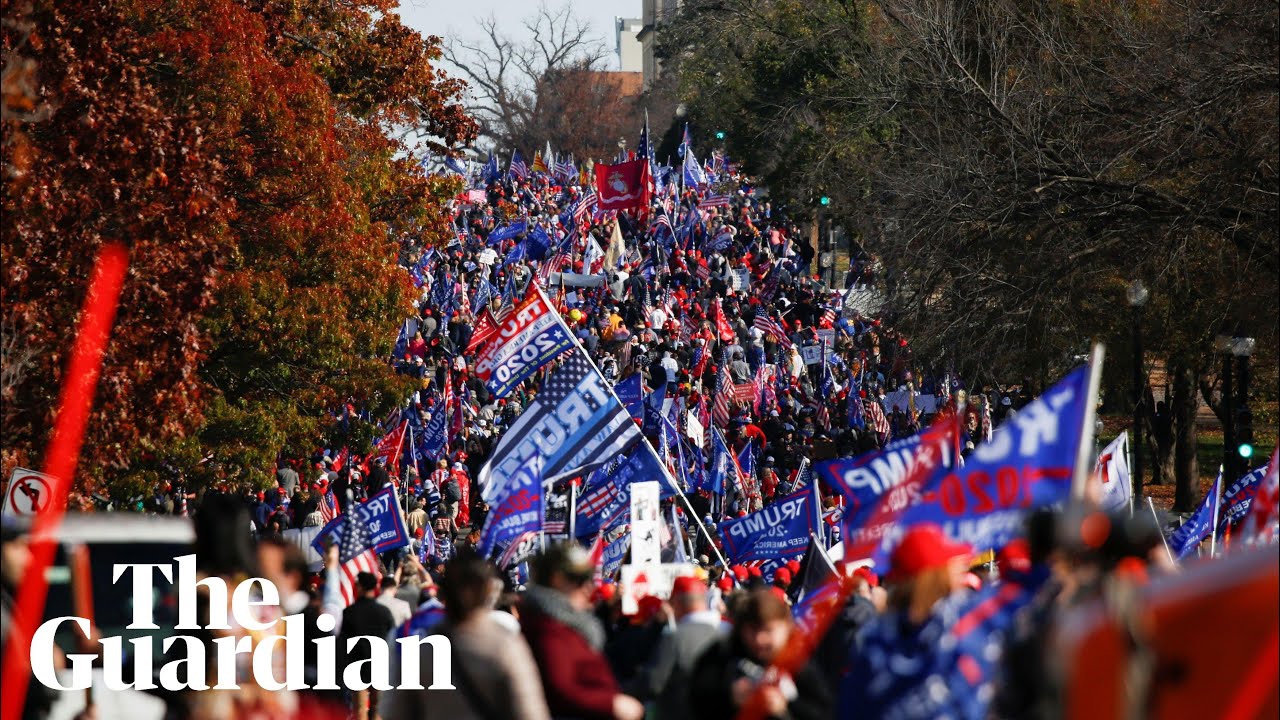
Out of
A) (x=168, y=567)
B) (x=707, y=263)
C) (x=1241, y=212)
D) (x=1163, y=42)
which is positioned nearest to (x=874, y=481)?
(x=168, y=567)

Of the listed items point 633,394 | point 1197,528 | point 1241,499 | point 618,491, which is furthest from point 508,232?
point 1197,528

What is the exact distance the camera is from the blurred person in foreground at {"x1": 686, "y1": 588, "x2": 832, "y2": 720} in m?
6.65

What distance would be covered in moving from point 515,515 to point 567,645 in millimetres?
6298

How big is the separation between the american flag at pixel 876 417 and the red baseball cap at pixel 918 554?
25.9m

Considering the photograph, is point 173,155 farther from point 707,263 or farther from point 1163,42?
point 707,263

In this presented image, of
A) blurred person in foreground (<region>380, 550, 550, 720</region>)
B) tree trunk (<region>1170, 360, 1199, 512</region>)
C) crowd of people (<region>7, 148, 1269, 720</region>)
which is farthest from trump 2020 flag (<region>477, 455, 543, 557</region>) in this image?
tree trunk (<region>1170, 360, 1199, 512</region>)

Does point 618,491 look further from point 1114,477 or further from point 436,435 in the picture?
point 436,435

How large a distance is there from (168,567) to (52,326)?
841cm

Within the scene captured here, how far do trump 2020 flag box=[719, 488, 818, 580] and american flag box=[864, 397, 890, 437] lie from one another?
15525 millimetres

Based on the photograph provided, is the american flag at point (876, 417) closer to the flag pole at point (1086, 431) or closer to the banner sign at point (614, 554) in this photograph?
the banner sign at point (614, 554)

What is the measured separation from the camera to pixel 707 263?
50562 mm

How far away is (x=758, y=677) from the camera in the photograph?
6.72m

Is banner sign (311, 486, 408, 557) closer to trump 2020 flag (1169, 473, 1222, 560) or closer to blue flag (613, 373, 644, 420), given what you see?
trump 2020 flag (1169, 473, 1222, 560)

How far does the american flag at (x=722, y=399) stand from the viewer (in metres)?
30.9
